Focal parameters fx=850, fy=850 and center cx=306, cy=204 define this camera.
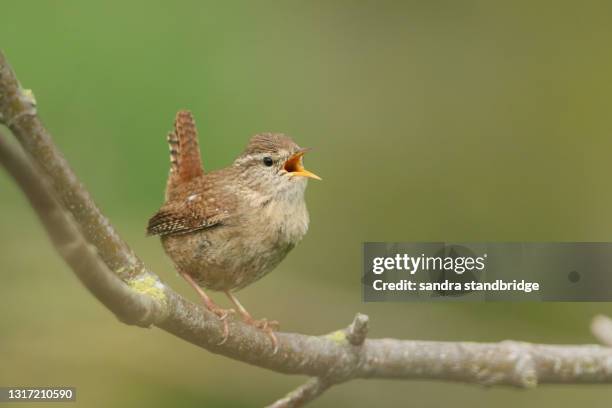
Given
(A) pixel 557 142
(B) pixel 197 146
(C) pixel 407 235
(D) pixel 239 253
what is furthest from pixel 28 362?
(A) pixel 557 142

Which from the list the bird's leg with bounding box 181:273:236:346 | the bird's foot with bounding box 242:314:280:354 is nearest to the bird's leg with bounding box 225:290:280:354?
the bird's foot with bounding box 242:314:280:354

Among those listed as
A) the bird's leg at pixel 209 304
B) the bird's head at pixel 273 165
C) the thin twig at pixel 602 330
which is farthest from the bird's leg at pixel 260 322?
the thin twig at pixel 602 330

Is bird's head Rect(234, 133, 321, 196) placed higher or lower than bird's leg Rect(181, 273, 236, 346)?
higher

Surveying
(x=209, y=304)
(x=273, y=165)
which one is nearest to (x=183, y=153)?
(x=273, y=165)

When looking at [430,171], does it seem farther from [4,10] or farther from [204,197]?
[4,10]

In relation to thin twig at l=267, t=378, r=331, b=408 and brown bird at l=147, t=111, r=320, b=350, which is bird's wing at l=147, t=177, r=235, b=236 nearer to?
brown bird at l=147, t=111, r=320, b=350

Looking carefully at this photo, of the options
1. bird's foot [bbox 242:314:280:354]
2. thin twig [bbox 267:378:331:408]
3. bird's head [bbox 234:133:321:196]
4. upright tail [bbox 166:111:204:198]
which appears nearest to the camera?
thin twig [bbox 267:378:331:408]

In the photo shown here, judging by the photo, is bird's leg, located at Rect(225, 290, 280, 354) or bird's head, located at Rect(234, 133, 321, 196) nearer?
bird's leg, located at Rect(225, 290, 280, 354)

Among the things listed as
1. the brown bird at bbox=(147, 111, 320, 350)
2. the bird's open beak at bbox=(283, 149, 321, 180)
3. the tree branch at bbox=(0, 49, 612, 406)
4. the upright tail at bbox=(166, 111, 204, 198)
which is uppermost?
the upright tail at bbox=(166, 111, 204, 198)

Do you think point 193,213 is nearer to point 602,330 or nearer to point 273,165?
point 273,165
